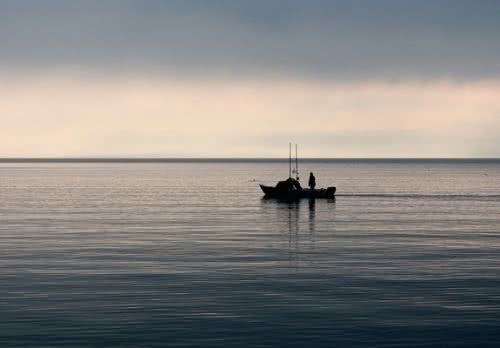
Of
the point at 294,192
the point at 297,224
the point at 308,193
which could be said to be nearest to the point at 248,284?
the point at 297,224

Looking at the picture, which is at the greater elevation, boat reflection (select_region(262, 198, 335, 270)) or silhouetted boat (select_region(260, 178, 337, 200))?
silhouetted boat (select_region(260, 178, 337, 200))

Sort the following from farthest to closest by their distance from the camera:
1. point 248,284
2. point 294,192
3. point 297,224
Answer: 1. point 294,192
2. point 297,224
3. point 248,284

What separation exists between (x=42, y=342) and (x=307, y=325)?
803 centimetres

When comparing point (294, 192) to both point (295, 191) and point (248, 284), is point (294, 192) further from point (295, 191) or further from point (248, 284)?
point (248, 284)

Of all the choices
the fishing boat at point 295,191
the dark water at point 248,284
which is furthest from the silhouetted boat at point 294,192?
the dark water at point 248,284

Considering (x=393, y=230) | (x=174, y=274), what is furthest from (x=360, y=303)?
(x=393, y=230)

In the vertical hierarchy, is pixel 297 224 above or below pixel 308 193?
below

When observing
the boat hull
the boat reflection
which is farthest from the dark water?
the boat hull

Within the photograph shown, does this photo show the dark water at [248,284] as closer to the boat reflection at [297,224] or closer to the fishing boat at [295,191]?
the boat reflection at [297,224]

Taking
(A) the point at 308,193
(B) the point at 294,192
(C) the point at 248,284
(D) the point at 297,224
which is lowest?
(C) the point at 248,284

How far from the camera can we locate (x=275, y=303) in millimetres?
24766

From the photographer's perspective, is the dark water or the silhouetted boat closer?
the dark water

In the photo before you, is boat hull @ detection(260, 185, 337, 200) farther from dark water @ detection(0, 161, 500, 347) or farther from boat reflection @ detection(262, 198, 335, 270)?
dark water @ detection(0, 161, 500, 347)

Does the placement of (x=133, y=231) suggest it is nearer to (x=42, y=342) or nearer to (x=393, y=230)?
(x=393, y=230)
